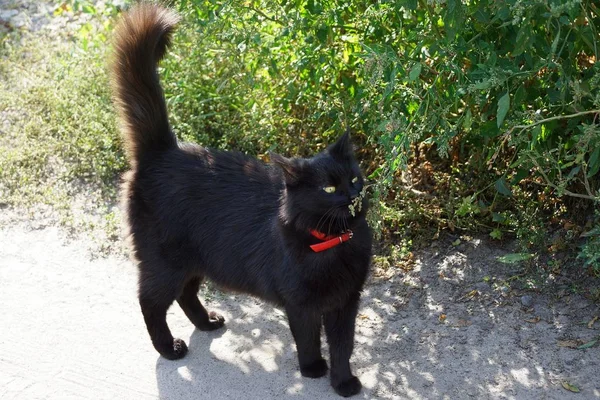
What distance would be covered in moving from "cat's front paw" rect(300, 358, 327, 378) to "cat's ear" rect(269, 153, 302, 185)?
0.96m

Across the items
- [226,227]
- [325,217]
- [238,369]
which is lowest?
[238,369]

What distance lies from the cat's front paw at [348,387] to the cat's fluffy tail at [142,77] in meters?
1.54

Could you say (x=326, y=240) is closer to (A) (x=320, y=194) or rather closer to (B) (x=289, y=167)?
(A) (x=320, y=194)

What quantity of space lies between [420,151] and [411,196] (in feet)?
1.39

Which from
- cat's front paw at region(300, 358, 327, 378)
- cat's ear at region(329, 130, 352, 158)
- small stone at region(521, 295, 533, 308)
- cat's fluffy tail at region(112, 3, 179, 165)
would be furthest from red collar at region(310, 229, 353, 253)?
small stone at region(521, 295, 533, 308)

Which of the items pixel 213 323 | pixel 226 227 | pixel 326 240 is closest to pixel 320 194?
pixel 326 240

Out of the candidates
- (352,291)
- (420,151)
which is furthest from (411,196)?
(352,291)

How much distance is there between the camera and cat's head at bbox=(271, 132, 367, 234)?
3.61 m

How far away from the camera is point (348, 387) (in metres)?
3.81

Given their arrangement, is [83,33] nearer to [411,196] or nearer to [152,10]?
[152,10]

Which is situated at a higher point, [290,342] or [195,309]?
[195,309]

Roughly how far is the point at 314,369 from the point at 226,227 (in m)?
0.85

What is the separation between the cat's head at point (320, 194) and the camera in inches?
142

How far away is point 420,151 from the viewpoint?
17.6 feet
